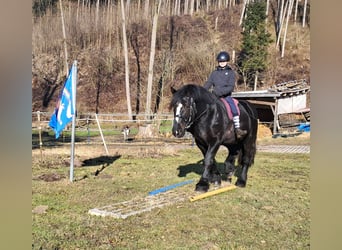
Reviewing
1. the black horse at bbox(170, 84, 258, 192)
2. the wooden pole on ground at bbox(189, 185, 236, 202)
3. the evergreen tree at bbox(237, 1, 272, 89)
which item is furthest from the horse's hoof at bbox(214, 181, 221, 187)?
the evergreen tree at bbox(237, 1, 272, 89)

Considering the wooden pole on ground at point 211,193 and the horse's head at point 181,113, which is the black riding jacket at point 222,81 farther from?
the wooden pole on ground at point 211,193

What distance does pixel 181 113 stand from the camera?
4.67 meters

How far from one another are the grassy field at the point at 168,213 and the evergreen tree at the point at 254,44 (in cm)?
1670

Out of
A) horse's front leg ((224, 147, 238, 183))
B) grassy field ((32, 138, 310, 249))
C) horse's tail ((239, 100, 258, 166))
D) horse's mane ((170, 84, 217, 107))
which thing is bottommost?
grassy field ((32, 138, 310, 249))

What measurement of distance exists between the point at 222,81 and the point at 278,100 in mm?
11760

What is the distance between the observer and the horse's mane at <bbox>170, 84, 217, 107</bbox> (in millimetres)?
4742

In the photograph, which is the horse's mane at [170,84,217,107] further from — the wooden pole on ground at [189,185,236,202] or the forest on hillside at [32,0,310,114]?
the forest on hillside at [32,0,310,114]

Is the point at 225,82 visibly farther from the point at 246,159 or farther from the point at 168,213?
the point at 168,213

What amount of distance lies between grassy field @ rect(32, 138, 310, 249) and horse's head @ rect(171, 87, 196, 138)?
3.45ft
